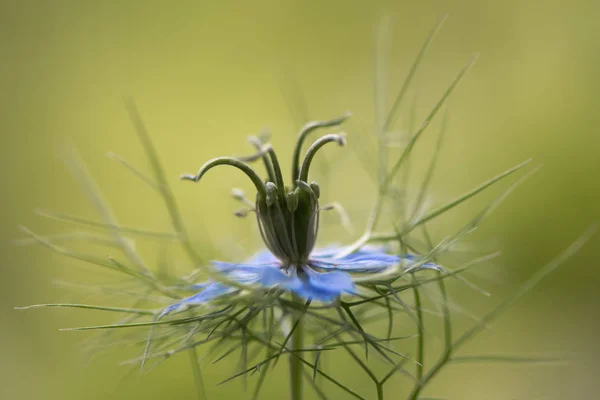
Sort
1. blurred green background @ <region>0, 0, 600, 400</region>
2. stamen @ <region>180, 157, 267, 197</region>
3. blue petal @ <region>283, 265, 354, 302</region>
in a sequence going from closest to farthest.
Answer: blue petal @ <region>283, 265, 354, 302</region> → stamen @ <region>180, 157, 267, 197</region> → blurred green background @ <region>0, 0, 600, 400</region>

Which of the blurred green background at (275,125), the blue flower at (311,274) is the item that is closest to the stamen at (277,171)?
the blue flower at (311,274)

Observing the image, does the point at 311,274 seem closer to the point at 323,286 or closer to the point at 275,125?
the point at 323,286

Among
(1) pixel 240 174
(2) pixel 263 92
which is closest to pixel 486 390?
(1) pixel 240 174

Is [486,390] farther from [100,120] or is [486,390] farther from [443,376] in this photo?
[100,120]

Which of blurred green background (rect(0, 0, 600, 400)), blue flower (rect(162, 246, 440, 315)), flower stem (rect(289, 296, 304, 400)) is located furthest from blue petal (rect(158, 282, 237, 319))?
blurred green background (rect(0, 0, 600, 400))

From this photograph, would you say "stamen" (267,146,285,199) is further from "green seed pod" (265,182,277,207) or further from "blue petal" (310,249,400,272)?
"blue petal" (310,249,400,272)
